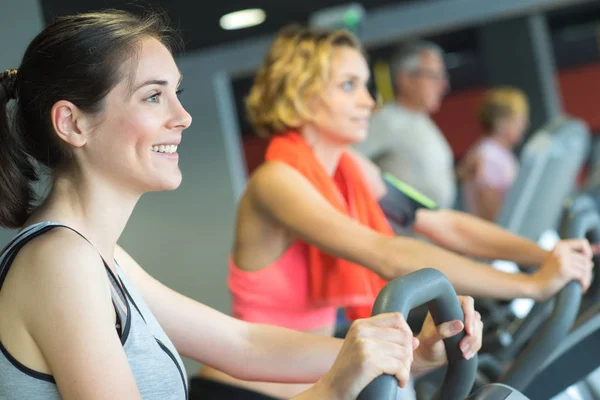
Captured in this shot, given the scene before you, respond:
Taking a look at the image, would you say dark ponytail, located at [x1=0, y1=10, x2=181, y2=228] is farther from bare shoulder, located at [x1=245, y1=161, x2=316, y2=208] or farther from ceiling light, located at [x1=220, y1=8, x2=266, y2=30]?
ceiling light, located at [x1=220, y1=8, x2=266, y2=30]

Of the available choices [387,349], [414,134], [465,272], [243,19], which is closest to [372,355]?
A: [387,349]

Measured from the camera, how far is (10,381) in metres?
1.13

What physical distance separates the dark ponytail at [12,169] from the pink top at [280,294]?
77 cm

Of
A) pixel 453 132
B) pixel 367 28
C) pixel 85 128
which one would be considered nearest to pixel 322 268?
pixel 85 128

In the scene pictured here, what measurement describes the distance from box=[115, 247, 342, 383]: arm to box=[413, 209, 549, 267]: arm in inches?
29.0

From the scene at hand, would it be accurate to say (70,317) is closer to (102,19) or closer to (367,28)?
(102,19)

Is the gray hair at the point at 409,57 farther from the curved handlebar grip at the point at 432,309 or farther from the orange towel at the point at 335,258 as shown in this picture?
the curved handlebar grip at the point at 432,309

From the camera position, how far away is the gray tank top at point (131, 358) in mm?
1127

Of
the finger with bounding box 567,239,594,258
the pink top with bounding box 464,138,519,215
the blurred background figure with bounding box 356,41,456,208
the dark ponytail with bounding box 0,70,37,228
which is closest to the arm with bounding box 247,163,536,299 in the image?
the finger with bounding box 567,239,594,258

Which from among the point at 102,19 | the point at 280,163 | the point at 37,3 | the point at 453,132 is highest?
the point at 37,3

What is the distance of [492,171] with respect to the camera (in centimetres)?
504

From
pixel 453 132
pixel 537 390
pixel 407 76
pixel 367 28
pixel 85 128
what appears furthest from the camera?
pixel 453 132

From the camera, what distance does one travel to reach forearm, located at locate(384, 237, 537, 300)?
1729 millimetres

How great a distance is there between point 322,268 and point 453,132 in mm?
13830
